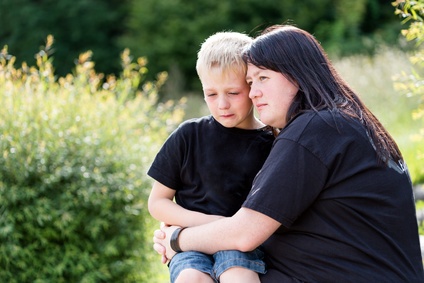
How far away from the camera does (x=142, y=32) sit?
56.3 feet

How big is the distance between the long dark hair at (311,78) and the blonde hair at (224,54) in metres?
0.23

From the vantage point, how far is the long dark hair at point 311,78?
8.09ft

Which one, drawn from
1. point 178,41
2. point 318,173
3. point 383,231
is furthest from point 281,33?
point 178,41

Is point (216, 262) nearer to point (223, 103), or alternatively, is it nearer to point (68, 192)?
point (223, 103)

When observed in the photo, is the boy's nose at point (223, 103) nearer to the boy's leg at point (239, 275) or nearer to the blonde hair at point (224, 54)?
the blonde hair at point (224, 54)

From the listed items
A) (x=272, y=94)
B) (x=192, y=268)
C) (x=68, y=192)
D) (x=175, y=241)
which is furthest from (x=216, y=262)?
(x=68, y=192)

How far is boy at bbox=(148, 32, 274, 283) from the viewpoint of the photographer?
287 centimetres

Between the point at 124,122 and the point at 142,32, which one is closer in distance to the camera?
the point at 124,122

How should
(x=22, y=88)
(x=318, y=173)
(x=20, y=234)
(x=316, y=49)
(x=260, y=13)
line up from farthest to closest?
(x=260, y=13), (x=22, y=88), (x=20, y=234), (x=316, y=49), (x=318, y=173)

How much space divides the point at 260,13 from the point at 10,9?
224 inches

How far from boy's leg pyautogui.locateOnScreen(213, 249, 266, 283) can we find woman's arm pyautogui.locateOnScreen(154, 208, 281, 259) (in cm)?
3

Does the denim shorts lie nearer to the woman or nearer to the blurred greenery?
the woman

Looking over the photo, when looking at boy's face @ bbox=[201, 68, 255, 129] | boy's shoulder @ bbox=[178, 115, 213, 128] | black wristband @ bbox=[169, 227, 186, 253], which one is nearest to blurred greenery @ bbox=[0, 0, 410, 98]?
boy's shoulder @ bbox=[178, 115, 213, 128]

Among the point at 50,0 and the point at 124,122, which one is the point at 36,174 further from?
the point at 50,0
